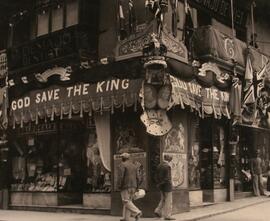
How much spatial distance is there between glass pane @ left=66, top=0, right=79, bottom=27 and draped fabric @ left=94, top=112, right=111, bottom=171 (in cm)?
351

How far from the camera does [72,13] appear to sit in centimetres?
1911

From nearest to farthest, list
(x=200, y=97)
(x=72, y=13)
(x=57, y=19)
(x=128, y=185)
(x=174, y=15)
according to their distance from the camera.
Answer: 1. (x=128, y=185)
2. (x=200, y=97)
3. (x=174, y=15)
4. (x=72, y=13)
5. (x=57, y=19)

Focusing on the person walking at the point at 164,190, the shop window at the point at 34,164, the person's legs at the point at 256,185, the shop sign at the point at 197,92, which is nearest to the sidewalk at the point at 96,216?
the person walking at the point at 164,190

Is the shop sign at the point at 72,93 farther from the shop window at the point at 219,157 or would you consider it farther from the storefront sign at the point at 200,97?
the shop window at the point at 219,157

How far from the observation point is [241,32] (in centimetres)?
2327

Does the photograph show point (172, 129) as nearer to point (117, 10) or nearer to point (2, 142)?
point (117, 10)

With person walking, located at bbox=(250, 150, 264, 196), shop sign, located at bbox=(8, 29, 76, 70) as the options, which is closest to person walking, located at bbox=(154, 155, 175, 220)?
shop sign, located at bbox=(8, 29, 76, 70)

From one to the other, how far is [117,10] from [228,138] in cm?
689

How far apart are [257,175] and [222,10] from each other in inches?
268

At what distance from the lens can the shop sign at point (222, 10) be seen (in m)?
20.4

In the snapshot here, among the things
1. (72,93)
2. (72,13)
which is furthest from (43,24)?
(72,93)

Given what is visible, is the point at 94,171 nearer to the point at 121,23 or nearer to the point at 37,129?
the point at 37,129

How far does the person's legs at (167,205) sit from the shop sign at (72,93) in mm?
3245

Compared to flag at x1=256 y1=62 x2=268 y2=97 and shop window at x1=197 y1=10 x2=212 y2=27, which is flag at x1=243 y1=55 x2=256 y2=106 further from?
shop window at x1=197 y1=10 x2=212 y2=27
